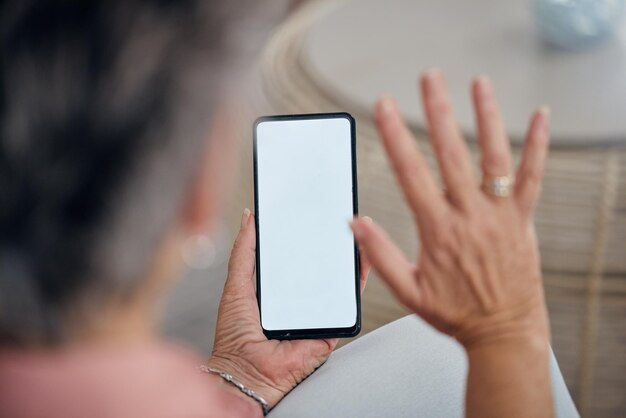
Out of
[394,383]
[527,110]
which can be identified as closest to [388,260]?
[394,383]

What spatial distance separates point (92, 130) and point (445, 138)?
21 cm

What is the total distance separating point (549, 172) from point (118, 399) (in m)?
0.92

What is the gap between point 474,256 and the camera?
1.69ft

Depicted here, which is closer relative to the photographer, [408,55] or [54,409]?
[54,409]

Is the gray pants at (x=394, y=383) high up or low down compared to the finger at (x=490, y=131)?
down

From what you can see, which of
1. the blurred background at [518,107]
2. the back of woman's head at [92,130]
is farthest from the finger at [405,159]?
the blurred background at [518,107]

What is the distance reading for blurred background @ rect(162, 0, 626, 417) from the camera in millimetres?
1162

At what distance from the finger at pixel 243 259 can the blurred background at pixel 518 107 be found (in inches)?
17.0

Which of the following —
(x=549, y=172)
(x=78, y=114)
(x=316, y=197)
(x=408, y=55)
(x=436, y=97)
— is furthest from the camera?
(x=408, y=55)

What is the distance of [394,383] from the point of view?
666 millimetres

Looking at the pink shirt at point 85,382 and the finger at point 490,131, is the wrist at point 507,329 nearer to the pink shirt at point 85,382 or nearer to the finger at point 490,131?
the finger at point 490,131

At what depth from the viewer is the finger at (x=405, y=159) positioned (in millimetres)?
485

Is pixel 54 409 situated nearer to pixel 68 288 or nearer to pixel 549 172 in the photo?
pixel 68 288

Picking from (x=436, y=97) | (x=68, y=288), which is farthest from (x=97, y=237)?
(x=436, y=97)
